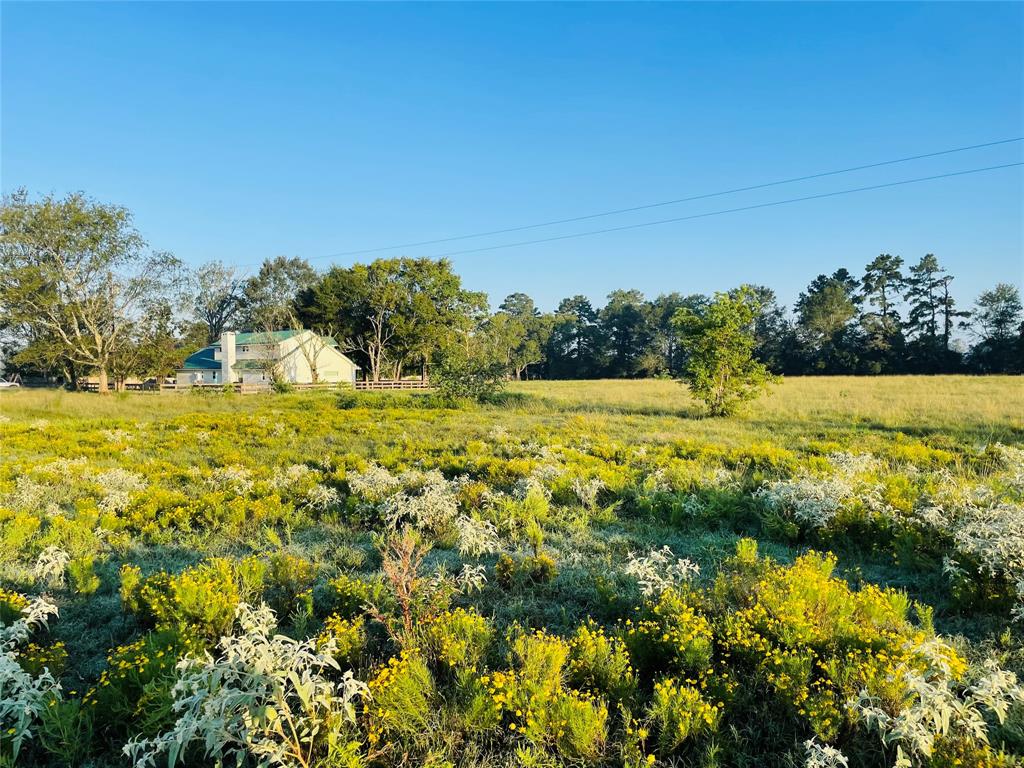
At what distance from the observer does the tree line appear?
31188 millimetres

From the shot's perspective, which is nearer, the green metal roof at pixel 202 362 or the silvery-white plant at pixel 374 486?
the silvery-white plant at pixel 374 486

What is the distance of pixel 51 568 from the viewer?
4758mm

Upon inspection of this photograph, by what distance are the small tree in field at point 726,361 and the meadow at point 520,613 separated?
7.66 m

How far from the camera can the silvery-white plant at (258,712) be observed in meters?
2.34

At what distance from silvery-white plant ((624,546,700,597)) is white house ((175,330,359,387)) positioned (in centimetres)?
4278

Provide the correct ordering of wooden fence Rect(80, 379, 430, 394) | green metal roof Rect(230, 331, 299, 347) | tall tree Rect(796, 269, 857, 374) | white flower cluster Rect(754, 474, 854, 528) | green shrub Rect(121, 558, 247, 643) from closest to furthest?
1. green shrub Rect(121, 558, 247, 643)
2. white flower cluster Rect(754, 474, 854, 528)
3. wooden fence Rect(80, 379, 430, 394)
4. green metal roof Rect(230, 331, 299, 347)
5. tall tree Rect(796, 269, 857, 374)

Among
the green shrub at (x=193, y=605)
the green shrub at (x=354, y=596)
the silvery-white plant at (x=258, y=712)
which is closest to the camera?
the silvery-white plant at (x=258, y=712)

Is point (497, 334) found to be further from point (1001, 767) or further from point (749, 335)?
point (1001, 767)

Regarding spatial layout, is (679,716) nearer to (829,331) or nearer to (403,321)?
(403,321)

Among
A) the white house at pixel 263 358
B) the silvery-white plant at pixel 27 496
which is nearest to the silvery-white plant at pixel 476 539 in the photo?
the silvery-white plant at pixel 27 496

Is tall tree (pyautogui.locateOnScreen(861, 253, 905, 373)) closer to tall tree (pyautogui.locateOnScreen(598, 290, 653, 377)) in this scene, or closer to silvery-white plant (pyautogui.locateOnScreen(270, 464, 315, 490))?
tall tree (pyautogui.locateOnScreen(598, 290, 653, 377))

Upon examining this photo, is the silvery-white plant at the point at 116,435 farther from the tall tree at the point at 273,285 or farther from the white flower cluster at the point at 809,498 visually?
the tall tree at the point at 273,285

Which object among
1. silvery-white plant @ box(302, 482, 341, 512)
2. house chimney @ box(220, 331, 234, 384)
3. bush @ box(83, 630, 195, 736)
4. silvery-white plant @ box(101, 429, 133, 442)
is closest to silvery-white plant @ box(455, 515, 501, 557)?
silvery-white plant @ box(302, 482, 341, 512)

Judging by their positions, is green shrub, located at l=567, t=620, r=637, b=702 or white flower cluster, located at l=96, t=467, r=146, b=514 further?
white flower cluster, located at l=96, t=467, r=146, b=514
